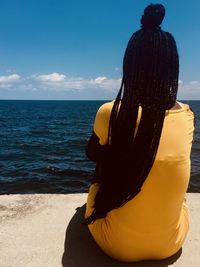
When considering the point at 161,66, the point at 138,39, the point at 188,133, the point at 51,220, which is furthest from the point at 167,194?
the point at 51,220

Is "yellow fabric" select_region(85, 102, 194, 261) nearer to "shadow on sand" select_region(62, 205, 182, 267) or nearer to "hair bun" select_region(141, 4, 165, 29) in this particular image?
"shadow on sand" select_region(62, 205, 182, 267)

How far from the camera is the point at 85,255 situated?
2887mm

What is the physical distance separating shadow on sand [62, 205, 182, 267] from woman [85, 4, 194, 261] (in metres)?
0.19

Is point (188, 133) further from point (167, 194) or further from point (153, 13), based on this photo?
point (153, 13)

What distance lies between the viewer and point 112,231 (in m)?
2.61

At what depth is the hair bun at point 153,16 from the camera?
2.47 metres

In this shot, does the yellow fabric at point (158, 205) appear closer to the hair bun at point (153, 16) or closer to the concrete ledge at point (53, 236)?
the concrete ledge at point (53, 236)

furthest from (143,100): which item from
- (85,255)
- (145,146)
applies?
(85,255)

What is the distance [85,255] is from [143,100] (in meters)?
1.49

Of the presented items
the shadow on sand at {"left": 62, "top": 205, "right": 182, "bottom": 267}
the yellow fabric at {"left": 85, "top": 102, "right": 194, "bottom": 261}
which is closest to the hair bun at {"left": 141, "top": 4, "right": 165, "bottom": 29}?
the yellow fabric at {"left": 85, "top": 102, "right": 194, "bottom": 261}

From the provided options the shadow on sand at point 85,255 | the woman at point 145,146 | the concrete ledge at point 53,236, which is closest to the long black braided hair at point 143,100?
the woman at point 145,146

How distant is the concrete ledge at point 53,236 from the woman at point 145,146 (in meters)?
0.37

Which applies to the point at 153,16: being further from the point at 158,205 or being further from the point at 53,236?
the point at 53,236

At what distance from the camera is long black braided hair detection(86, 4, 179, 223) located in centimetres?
235
